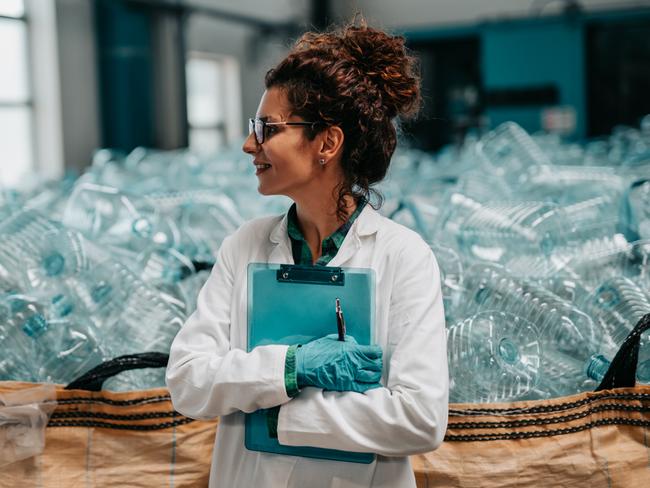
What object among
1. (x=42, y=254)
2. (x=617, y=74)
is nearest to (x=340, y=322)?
(x=42, y=254)

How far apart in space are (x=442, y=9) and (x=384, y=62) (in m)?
10.4

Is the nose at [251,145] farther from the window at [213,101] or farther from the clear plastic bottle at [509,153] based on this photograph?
the window at [213,101]

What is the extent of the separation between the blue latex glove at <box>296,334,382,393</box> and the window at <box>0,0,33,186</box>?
6441mm

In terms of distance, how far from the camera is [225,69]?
34.3 ft

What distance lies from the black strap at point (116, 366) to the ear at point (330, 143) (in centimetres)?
53

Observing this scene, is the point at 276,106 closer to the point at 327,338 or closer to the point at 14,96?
the point at 327,338

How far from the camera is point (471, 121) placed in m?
9.90

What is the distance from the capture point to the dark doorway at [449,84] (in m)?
10.3

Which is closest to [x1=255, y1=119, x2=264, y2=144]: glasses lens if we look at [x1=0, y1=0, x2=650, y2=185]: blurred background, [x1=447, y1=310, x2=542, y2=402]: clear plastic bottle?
[x1=447, y1=310, x2=542, y2=402]: clear plastic bottle

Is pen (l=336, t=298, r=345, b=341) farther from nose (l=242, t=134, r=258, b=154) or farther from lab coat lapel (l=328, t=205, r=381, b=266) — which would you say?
nose (l=242, t=134, r=258, b=154)

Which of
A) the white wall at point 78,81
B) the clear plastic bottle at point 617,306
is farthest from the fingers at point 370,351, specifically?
the white wall at point 78,81

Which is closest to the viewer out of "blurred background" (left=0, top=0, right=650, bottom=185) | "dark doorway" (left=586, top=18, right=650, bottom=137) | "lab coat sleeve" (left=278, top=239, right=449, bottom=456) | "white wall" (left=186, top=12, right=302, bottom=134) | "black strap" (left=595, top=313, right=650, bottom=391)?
Result: "lab coat sleeve" (left=278, top=239, right=449, bottom=456)

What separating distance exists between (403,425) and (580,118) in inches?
331

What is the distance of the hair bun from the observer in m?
1.25
